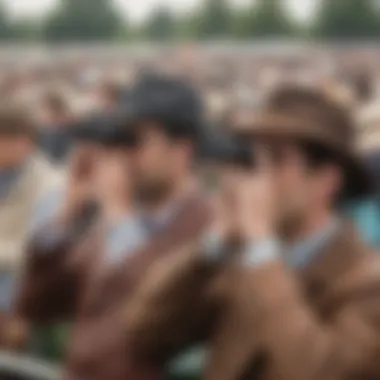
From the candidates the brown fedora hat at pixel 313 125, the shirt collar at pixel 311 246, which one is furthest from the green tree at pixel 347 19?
the shirt collar at pixel 311 246

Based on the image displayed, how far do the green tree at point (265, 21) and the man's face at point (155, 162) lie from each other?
23cm

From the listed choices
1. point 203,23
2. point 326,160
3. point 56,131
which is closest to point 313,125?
point 326,160

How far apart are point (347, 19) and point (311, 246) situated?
0.41 m

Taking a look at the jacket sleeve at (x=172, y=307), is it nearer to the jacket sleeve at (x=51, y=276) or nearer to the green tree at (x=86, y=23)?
the jacket sleeve at (x=51, y=276)

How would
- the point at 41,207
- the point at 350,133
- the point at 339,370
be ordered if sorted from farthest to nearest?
the point at 41,207
the point at 350,133
the point at 339,370

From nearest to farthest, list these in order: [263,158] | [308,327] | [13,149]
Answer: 1. [308,327]
2. [263,158]
3. [13,149]

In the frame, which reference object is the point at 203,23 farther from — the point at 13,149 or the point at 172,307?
the point at 172,307

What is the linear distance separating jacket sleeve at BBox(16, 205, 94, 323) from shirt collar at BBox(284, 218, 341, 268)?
1.25ft

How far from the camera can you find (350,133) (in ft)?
5.49

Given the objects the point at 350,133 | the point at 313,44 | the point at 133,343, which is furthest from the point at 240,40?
the point at 133,343

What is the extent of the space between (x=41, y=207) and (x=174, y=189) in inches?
9.5

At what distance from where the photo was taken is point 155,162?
1764 millimetres

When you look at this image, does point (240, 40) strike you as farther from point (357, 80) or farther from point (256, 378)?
point (256, 378)

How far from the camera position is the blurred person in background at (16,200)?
179 centimetres
